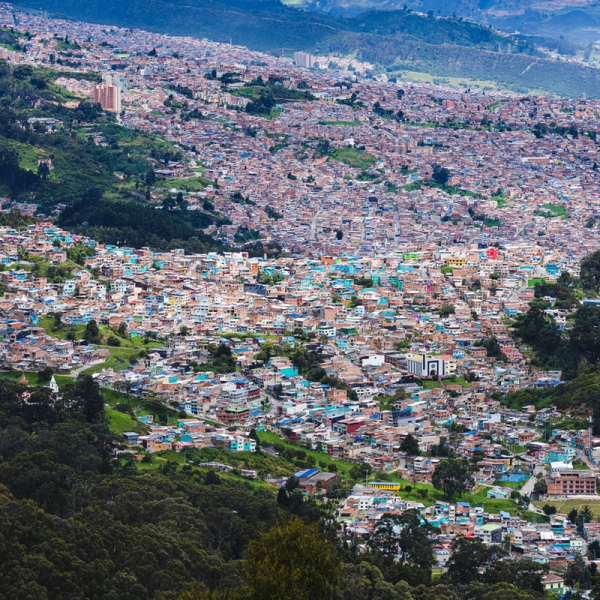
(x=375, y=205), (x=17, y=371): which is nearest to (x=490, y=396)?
(x=17, y=371)

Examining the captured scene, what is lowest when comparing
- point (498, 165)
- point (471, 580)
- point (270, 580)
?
point (471, 580)

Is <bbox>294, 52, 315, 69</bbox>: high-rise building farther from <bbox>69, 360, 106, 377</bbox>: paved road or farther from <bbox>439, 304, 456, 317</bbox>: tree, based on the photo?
<bbox>69, 360, 106, 377</bbox>: paved road

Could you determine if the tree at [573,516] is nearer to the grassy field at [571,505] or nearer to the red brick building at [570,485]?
the grassy field at [571,505]

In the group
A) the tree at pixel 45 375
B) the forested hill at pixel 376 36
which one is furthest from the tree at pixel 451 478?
the forested hill at pixel 376 36

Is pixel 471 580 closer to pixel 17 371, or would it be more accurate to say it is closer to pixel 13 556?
pixel 13 556

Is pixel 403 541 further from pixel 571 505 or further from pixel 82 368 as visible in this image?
pixel 82 368

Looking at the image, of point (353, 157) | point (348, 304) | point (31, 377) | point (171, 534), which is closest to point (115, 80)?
point (353, 157)
